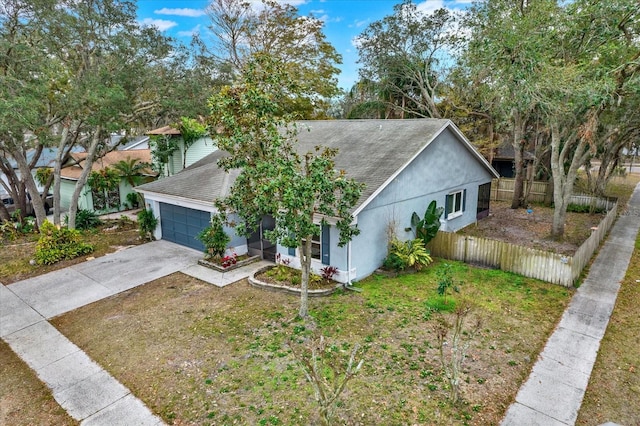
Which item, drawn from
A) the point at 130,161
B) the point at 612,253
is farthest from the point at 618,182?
the point at 130,161

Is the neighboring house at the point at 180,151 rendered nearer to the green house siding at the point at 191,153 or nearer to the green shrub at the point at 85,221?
the green house siding at the point at 191,153

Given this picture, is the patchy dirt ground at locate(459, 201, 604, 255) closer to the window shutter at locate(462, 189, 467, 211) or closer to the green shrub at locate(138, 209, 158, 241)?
the window shutter at locate(462, 189, 467, 211)

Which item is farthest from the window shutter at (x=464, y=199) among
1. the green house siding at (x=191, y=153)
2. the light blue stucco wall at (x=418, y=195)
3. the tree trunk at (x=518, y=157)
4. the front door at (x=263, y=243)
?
the green house siding at (x=191, y=153)

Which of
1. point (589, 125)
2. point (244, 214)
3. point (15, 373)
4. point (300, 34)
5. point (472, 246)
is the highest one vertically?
point (300, 34)

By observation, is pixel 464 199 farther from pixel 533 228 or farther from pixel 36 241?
pixel 36 241

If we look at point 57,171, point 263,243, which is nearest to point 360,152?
point 263,243

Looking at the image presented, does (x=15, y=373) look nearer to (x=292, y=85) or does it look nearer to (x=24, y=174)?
(x=292, y=85)

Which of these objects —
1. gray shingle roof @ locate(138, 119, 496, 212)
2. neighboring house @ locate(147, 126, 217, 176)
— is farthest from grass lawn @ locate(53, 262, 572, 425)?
neighboring house @ locate(147, 126, 217, 176)
